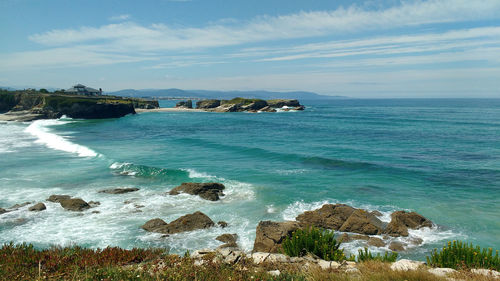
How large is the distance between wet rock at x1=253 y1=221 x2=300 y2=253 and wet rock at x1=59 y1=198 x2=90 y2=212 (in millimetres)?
11875

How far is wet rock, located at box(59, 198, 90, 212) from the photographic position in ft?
63.8

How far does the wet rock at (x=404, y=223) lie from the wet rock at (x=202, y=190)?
1114 cm

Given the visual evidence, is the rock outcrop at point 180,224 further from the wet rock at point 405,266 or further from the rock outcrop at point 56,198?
the wet rock at point 405,266

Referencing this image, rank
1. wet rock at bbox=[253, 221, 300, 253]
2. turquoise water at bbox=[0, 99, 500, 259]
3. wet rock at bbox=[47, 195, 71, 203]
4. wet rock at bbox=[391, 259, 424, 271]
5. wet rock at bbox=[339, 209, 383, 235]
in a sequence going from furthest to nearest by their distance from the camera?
wet rock at bbox=[47, 195, 71, 203] → turquoise water at bbox=[0, 99, 500, 259] → wet rock at bbox=[339, 209, 383, 235] → wet rock at bbox=[253, 221, 300, 253] → wet rock at bbox=[391, 259, 424, 271]

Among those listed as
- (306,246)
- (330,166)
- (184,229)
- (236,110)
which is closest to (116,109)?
(236,110)

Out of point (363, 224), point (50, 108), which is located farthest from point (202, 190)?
point (50, 108)

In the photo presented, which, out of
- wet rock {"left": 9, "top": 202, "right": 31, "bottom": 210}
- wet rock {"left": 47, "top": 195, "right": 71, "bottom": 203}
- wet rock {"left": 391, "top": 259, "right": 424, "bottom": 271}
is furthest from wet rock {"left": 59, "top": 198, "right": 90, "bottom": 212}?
wet rock {"left": 391, "top": 259, "right": 424, "bottom": 271}

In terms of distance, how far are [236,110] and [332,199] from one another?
385 ft

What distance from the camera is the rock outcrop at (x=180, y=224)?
54.4 feet

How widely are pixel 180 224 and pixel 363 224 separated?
9661 mm

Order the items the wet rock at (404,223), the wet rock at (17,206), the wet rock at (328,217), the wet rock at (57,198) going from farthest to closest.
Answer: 1. the wet rock at (57,198)
2. the wet rock at (17,206)
3. the wet rock at (328,217)
4. the wet rock at (404,223)

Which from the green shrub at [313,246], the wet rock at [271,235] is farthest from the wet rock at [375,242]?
the green shrub at [313,246]

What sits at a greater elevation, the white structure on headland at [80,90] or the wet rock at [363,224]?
the white structure on headland at [80,90]

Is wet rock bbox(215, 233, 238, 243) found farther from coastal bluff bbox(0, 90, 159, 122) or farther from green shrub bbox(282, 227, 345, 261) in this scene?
coastal bluff bbox(0, 90, 159, 122)
